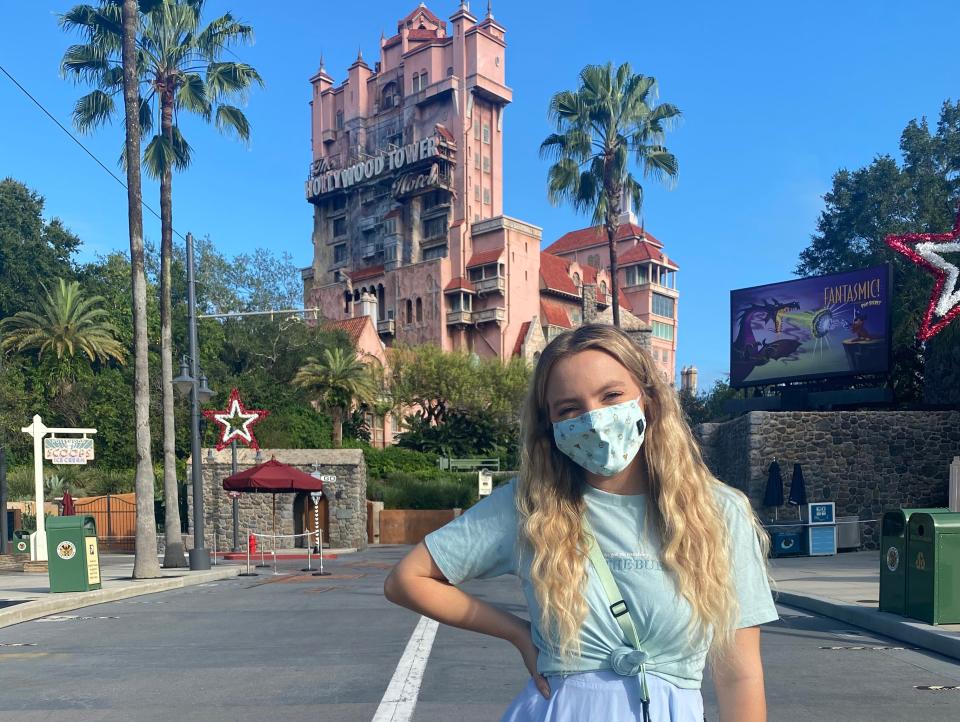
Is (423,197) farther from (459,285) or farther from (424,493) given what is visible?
(424,493)

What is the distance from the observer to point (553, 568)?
198 cm

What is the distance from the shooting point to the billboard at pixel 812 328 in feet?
83.1

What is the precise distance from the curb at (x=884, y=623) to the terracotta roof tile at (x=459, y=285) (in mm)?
51585

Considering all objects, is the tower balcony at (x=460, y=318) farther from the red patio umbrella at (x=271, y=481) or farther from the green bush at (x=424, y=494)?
the red patio umbrella at (x=271, y=481)

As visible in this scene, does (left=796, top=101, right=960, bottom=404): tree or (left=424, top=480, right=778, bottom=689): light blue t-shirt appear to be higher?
(left=796, top=101, right=960, bottom=404): tree

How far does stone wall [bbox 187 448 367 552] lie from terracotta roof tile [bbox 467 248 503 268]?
33.1 m

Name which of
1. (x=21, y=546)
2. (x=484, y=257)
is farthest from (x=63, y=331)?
(x=484, y=257)

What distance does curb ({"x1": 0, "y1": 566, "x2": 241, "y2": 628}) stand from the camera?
11609 millimetres

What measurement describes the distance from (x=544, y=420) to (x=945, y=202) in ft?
145

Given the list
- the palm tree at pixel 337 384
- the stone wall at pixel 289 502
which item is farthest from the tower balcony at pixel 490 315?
the stone wall at pixel 289 502

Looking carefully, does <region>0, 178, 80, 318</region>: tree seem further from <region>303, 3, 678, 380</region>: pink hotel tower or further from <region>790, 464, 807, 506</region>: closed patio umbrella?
<region>790, 464, 807, 506</region>: closed patio umbrella

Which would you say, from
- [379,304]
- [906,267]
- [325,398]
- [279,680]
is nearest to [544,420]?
[279,680]

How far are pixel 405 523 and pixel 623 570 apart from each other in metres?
34.4

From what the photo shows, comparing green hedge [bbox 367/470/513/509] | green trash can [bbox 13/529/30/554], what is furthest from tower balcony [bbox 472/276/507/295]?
green trash can [bbox 13/529/30/554]
